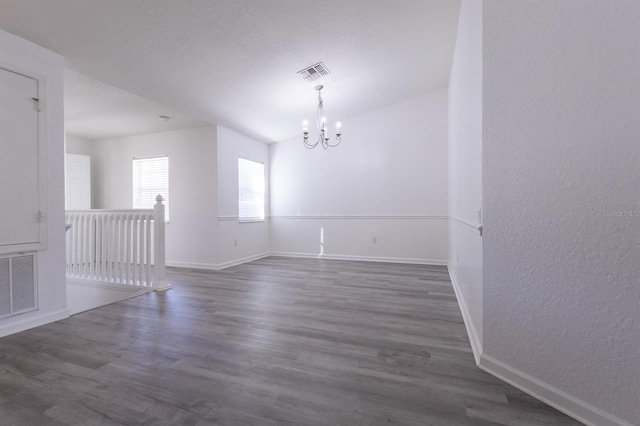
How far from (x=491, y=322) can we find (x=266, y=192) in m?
5.20

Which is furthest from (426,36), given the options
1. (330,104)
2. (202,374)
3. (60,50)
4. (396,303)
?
(202,374)

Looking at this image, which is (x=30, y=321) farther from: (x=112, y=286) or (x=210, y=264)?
(x=210, y=264)

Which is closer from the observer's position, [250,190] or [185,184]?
[185,184]

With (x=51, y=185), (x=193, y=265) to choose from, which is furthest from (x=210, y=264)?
(x=51, y=185)

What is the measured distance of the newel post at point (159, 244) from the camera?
11.4 ft

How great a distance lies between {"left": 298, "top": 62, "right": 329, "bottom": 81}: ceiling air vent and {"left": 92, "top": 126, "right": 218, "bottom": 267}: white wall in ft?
6.59

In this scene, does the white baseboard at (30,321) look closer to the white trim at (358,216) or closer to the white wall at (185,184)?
the white wall at (185,184)

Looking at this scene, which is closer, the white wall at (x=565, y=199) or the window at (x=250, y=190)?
the white wall at (x=565, y=199)

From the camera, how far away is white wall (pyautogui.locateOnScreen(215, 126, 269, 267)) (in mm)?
4758

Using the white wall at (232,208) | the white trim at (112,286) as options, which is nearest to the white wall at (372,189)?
the white wall at (232,208)

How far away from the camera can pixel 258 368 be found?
169 cm

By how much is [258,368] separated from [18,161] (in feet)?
8.50

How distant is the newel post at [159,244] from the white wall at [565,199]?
355 centimetres

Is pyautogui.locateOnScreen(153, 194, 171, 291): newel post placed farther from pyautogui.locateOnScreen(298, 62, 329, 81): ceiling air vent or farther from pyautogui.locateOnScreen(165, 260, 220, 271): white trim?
pyautogui.locateOnScreen(298, 62, 329, 81): ceiling air vent
